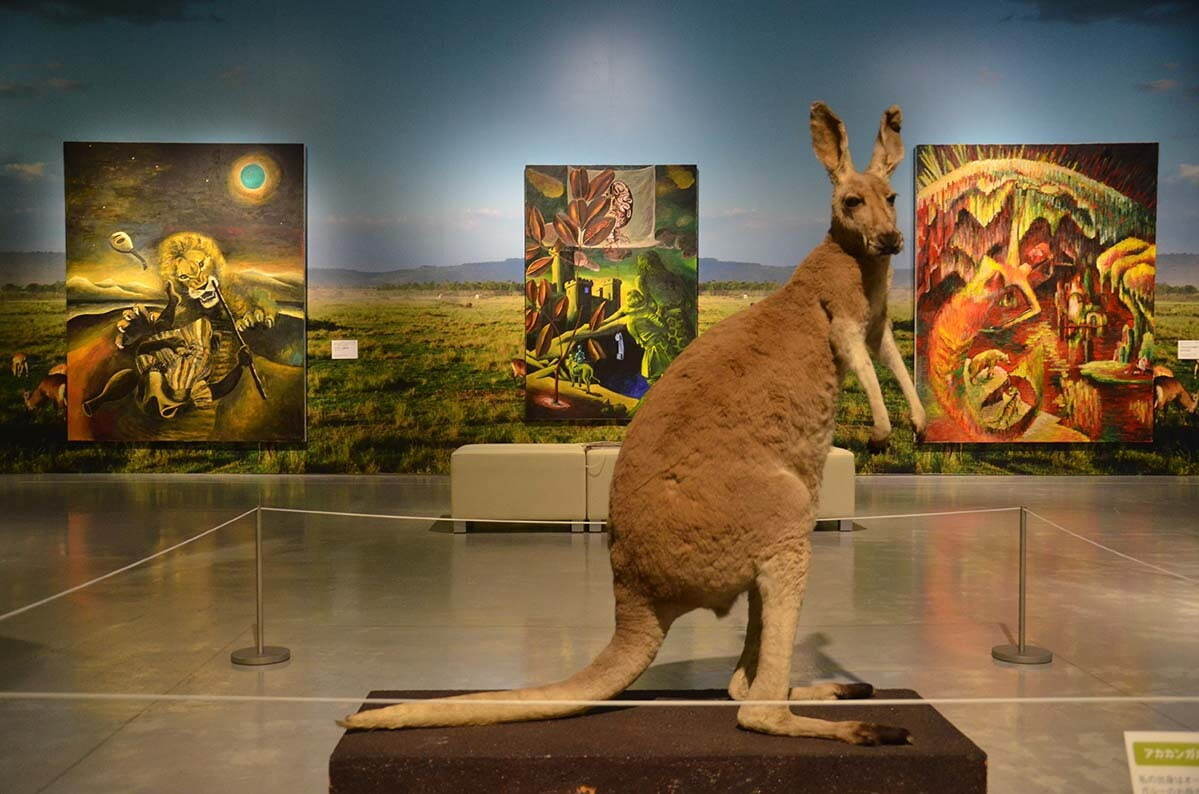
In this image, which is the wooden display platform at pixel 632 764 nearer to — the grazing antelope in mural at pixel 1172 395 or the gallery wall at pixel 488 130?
the gallery wall at pixel 488 130

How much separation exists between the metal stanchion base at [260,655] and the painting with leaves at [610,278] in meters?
6.49

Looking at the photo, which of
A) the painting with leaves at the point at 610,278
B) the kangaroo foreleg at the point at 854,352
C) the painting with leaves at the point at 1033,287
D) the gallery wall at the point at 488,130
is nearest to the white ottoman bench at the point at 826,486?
the painting with leaves at the point at 610,278

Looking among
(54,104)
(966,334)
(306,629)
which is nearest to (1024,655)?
(306,629)

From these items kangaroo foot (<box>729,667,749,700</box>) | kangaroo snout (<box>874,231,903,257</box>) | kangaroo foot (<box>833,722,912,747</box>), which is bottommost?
kangaroo foot (<box>833,722,912,747</box>)

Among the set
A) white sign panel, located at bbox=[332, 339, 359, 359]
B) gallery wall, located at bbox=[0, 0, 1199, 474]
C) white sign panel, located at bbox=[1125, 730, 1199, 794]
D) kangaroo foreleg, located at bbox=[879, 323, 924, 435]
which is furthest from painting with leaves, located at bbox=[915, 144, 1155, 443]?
white sign panel, located at bbox=[1125, 730, 1199, 794]

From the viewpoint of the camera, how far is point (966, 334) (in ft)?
38.6

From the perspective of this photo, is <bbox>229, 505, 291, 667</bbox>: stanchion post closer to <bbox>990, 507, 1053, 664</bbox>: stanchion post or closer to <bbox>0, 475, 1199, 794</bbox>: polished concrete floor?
<bbox>0, 475, 1199, 794</bbox>: polished concrete floor

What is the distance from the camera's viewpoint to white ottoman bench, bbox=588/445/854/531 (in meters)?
8.87

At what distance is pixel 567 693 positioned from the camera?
11.0 ft

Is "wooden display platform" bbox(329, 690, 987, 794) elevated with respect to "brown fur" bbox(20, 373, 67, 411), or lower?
lower

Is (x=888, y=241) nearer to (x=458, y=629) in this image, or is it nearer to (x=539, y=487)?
(x=458, y=629)

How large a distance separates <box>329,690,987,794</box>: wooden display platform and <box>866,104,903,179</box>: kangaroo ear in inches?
71.2

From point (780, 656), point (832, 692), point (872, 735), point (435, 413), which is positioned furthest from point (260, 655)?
point (435, 413)

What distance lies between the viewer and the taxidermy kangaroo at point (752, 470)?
129 inches
